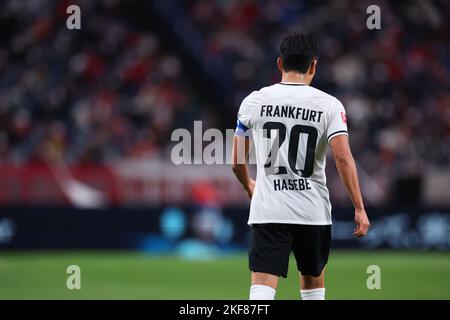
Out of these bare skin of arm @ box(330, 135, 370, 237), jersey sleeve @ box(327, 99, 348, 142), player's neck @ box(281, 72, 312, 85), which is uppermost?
player's neck @ box(281, 72, 312, 85)

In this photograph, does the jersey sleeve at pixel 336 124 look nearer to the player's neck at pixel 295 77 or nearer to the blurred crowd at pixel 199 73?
the player's neck at pixel 295 77

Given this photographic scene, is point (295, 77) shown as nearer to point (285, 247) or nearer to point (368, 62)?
point (285, 247)

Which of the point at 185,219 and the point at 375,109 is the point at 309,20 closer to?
the point at 375,109

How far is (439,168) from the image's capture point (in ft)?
55.7

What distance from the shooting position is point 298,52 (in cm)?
597

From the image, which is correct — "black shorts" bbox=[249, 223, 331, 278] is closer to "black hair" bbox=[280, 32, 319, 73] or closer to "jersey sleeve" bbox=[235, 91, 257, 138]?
"jersey sleeve" bbox=[235, 91, 257, 138]

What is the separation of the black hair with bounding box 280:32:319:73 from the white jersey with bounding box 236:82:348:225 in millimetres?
129

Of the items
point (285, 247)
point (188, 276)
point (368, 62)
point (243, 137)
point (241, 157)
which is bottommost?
point (188, 276)

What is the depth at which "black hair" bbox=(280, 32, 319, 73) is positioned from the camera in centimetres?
597

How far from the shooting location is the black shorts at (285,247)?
234 inches

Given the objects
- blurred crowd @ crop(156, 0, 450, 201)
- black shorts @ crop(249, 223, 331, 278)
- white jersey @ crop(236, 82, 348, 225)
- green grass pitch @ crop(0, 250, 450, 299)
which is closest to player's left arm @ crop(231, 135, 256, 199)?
white jersey @ crop(236, 82, 348, 225)

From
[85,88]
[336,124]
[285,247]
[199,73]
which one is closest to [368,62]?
[199,73]

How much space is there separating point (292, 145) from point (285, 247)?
630mm

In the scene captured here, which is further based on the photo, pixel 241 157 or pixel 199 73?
pixel 199 73
